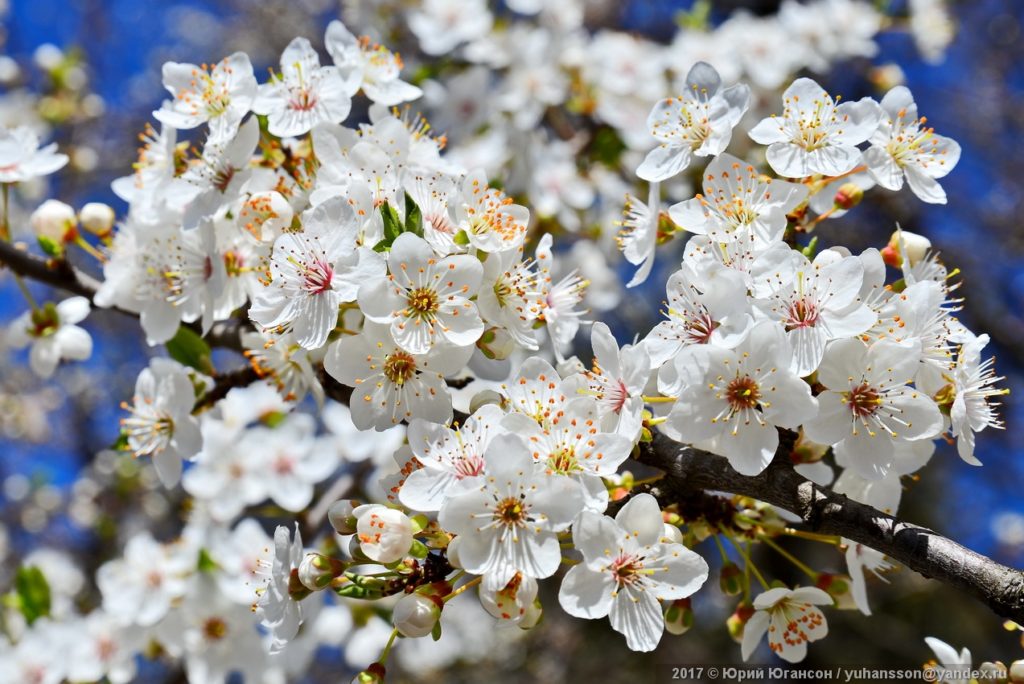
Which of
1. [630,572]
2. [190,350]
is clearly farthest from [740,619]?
[190,350]

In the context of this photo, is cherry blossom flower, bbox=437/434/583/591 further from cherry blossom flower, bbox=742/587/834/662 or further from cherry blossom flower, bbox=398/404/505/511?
cherry blossom flower, bbox=742/587/834/662

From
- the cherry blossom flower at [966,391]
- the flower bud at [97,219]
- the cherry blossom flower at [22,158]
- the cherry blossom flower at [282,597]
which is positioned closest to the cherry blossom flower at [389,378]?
the cherry blossom flower at [282,597]

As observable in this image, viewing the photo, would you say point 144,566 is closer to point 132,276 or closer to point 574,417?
point 132,276

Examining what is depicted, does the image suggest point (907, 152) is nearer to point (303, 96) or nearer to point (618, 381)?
point (618, 381)

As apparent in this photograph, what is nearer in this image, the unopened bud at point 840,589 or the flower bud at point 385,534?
the flower bud at point 385,534

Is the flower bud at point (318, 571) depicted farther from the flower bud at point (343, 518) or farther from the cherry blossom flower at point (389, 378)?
the cherry blossom flower at point (389, 378)

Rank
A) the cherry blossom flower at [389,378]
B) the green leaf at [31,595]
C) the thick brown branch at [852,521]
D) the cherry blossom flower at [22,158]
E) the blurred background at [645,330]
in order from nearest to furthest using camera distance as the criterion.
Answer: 1. the thick brown branch at [852,521]
2. the cherry blossom flower at [389,378]
3. the cherry blossom flower at [22,158]
4. the green leaf at [31,595]
5. the blurred background at [645,330]

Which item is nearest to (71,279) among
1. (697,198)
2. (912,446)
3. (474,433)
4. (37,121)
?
(474,433)
